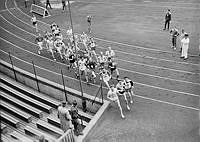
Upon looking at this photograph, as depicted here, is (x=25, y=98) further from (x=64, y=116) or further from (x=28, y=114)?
(x=64, y=116)

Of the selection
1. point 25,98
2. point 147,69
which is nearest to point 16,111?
point 25,98

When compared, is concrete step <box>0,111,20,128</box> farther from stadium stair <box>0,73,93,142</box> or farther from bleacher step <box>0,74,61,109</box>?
bleacher step <box>0,74,61,109</box>

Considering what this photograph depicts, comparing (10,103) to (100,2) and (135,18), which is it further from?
(100,2)

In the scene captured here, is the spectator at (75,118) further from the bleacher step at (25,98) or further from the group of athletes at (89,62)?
the bleacher step at (25,98)

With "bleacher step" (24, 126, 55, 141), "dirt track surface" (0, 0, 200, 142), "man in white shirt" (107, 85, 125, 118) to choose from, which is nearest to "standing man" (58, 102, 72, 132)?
"dirt track surface" (0, 0, 200, 142)

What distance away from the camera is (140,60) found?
19.7 meters

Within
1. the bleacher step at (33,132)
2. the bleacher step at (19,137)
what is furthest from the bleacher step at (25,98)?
the bleacher step at (19,137)

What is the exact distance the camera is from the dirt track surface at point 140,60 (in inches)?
543

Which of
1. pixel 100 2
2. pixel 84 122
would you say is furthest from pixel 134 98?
pixel 100 2

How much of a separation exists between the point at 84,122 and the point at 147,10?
16.7 m

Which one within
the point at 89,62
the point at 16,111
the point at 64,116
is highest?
the point at 89,62

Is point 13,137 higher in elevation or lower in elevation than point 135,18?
lower

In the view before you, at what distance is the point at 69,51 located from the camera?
18.7 metres

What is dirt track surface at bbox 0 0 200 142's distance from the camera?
13.8 meters
